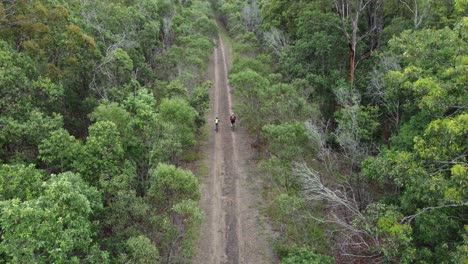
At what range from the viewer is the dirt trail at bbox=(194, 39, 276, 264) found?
68.7ft

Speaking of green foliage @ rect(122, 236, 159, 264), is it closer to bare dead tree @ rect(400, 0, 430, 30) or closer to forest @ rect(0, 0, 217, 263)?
forest @ rect(0, 0, 217, 263)

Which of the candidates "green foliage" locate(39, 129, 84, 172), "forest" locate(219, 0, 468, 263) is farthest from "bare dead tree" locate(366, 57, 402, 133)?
"green foliage" locate(39, 129, 84, 172)

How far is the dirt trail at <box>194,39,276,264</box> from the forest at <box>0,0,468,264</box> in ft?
3.51

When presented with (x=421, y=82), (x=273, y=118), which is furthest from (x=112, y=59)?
(x=421, y=82)

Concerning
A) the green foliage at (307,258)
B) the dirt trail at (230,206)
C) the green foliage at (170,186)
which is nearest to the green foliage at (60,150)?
the green foliage at (170,186)

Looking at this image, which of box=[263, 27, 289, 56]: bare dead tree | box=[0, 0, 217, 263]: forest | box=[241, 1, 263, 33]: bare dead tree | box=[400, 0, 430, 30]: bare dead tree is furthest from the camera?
box=[241, 1, 263, 33]: bare dead tree

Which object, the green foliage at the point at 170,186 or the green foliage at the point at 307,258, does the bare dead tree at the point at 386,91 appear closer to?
the green foliage at the point at 307,258

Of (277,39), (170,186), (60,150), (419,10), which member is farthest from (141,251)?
(277,39)

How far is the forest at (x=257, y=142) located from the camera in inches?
564

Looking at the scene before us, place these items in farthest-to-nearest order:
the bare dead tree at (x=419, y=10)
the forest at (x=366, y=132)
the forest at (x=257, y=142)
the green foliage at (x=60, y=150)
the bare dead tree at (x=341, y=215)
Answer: the bare dead tree at (x=419, y=10)
the bare dead tree at (x=341, y=215)
the green foliage at (x=60, y=150)
the forest at (x=366, y=132)
the forest at (x=257, y=142)

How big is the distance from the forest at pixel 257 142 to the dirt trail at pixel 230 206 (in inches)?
42.1

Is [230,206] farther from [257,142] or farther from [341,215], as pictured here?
[257,142]

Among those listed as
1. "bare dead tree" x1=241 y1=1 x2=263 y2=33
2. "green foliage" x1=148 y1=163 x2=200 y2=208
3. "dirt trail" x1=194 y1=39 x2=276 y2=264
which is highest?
"bare dead tree" x1=241 y1=1 x2=263 y2=33

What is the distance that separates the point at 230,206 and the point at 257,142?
889 cm
